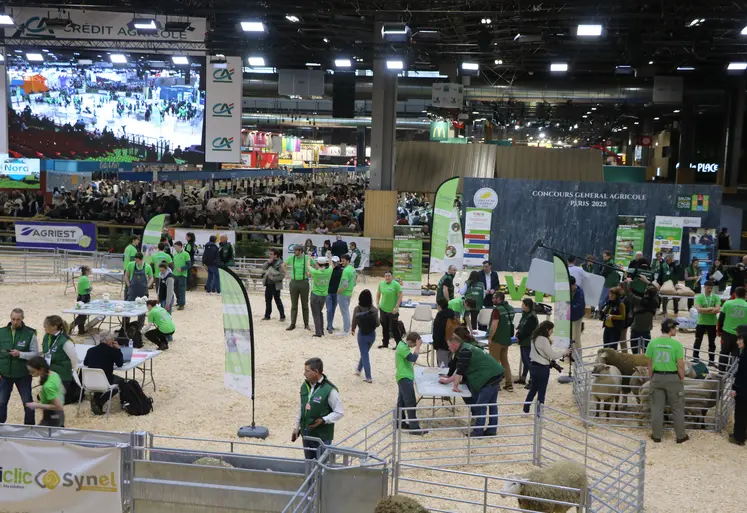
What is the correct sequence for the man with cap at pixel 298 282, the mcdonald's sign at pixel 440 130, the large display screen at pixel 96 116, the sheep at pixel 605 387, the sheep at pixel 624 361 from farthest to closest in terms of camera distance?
1. the mcdonald's sign at pixel 440 130
2. the large display screen at pixel 96 116
3. the man with cap at pixel 298 282
4. the sheep at pixel 624 361
5. the sheep at pixel 605 387

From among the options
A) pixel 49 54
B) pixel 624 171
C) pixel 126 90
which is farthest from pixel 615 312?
pixel 624 171

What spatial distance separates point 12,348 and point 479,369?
4.99 metres

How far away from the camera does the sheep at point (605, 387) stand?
1043cm

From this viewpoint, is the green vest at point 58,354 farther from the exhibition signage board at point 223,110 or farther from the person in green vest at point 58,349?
the exhibition signage board at point 223,110

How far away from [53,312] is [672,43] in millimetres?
16402

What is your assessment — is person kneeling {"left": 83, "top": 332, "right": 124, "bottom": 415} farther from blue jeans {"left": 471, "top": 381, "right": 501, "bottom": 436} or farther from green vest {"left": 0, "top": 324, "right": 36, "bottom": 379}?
blue jeans {"left": 471, "top": 381, "right": 501, "bottom": 436}

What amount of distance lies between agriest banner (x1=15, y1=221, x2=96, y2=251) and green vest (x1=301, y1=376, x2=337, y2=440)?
1612 cm

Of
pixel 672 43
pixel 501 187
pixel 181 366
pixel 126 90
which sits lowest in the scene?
pixel 181 366

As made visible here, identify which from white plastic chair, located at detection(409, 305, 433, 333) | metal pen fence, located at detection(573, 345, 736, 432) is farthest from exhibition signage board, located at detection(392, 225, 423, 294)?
metal pen fence, located at detection(573, 345, 736, 432)

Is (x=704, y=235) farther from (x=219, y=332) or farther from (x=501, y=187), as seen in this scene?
(x=219, y=332)

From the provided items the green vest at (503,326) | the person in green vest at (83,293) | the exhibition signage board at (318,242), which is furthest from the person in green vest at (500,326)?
the exhibition signage board at (318,242)

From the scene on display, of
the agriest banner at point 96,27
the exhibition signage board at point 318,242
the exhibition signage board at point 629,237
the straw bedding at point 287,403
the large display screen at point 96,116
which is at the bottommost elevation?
the straw bedding at point 287,403

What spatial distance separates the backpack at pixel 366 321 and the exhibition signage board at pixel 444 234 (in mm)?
3914

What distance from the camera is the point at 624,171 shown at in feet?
131
